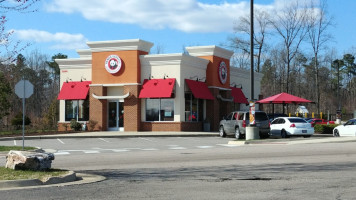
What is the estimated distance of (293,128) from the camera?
31531 millimetres

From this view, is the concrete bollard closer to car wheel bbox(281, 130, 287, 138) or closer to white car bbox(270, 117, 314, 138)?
white car bbox(270, 117, 314, 138)

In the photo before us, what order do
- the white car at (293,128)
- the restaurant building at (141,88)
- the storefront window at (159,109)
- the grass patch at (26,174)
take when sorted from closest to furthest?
the grass patch at (26,174)
the white car at (293,128)
the restaurant building at (141,88)
the storefront window at (159,109)

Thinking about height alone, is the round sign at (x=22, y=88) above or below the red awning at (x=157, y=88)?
below

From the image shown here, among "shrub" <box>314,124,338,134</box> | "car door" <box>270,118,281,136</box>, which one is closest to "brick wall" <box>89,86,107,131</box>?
"car door" <box>270,118,281,136</box>

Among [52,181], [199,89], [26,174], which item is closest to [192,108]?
[199,89]

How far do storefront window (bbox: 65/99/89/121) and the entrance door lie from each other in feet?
7.12

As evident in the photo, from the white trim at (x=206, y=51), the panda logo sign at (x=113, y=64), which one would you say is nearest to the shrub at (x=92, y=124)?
the panda logo sign at (x=113, y=64)

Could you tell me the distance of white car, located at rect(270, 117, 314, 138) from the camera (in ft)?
103

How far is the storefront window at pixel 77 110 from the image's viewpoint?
137 feet

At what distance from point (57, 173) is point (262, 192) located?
528 cm

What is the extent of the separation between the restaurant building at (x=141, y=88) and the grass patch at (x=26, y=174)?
2497 cm

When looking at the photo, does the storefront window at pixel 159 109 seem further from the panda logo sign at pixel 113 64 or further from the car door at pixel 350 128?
the car door at pixel 350 128

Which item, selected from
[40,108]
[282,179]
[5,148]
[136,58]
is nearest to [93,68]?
[136,58]

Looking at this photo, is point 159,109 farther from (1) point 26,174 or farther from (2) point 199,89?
(1) point 26,174
